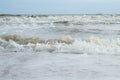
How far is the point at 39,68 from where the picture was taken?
6844mm

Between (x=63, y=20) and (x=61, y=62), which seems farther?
(x=63, y=20)

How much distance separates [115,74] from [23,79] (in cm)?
167

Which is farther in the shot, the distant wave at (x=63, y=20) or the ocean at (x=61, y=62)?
the distant wave at (x=63, y=20)

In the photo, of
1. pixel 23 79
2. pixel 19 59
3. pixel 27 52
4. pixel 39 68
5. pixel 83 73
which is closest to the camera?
pixel 23 79

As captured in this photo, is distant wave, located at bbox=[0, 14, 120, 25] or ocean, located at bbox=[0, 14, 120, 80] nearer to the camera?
ocean, located at bbox=[0, 14, 120, 80]

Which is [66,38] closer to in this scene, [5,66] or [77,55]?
[77,55]

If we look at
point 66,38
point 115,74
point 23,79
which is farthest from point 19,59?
point 66,38

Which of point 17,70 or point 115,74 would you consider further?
point 17,70

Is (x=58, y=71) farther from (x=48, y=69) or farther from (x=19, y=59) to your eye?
(x=19, y=59)

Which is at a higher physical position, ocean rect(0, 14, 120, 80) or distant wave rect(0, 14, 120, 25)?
distant wave rect(0, 14, 120, 25)

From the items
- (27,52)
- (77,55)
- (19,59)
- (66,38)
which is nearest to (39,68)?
(19,59)

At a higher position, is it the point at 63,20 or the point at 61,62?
the point at 63,20

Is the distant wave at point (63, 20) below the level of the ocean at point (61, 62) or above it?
above

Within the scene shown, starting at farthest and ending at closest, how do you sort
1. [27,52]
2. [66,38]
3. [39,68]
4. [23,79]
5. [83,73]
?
[66,38], [27,52], [39,68], [83,73], [23,79]
